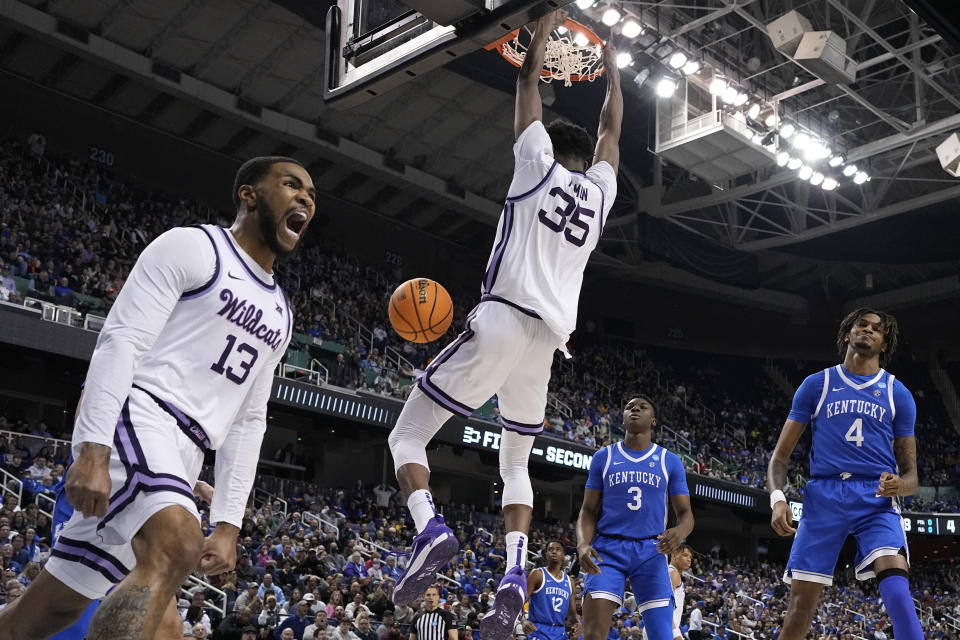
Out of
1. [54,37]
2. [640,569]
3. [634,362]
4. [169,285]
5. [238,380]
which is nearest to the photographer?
[169,285]

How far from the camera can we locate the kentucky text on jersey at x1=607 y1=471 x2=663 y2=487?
7539mm

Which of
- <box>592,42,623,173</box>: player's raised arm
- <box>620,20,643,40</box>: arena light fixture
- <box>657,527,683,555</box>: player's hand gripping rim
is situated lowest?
<box>657,527,683,555</box>: player's hand gripping rim

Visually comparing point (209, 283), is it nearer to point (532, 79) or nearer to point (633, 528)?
point (532, 79)

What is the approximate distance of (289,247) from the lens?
4.13 metres

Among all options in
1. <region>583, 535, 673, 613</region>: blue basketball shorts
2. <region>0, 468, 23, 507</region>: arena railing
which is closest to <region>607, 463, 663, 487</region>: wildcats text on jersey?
<region>583, 535, 673, 613</region>: blue basketball shorts

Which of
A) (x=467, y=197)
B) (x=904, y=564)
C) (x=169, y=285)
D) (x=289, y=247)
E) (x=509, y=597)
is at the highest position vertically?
(x=467, y=197)

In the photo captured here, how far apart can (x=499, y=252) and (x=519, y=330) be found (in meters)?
0.50

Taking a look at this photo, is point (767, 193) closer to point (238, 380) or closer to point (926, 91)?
point (926, 91)

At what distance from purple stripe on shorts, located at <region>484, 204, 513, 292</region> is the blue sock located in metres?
2.75

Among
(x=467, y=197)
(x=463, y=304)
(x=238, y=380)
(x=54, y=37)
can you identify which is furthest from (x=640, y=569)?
(x=463, y=304)

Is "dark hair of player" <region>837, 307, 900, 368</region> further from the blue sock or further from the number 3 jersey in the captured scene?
the number 3 jersey

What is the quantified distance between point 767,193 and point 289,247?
29407mm

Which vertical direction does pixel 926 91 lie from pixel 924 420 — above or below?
above

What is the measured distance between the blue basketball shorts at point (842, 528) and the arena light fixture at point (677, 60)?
17.6 metres
